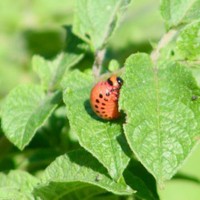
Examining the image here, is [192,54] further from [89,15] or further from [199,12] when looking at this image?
[89,15]

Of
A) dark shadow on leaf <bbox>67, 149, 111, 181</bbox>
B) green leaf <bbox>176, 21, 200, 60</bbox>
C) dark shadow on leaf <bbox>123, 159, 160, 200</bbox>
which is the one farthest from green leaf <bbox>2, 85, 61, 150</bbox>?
green leaf <bbox>176, 21, 200, 60</bbox>

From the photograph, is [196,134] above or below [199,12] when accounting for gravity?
below

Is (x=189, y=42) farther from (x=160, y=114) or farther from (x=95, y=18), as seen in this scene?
(x=95, y=18)

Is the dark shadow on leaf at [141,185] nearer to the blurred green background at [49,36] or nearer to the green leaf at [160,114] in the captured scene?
the green leaf at [160,114]

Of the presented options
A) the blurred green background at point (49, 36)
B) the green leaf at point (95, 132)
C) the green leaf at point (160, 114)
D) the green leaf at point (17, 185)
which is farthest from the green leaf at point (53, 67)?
the blurred green background at point (49, 36)

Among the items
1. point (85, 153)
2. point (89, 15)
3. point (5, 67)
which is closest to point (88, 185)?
point (85, 153)

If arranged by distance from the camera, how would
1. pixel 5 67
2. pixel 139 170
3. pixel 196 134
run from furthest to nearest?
1. pixel 5 67
2. pixel 139 170
3. pixel 196 134

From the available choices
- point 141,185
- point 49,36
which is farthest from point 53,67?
point 49,36

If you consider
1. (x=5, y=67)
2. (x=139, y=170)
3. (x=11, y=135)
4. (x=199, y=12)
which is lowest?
(x=5, y=67)
